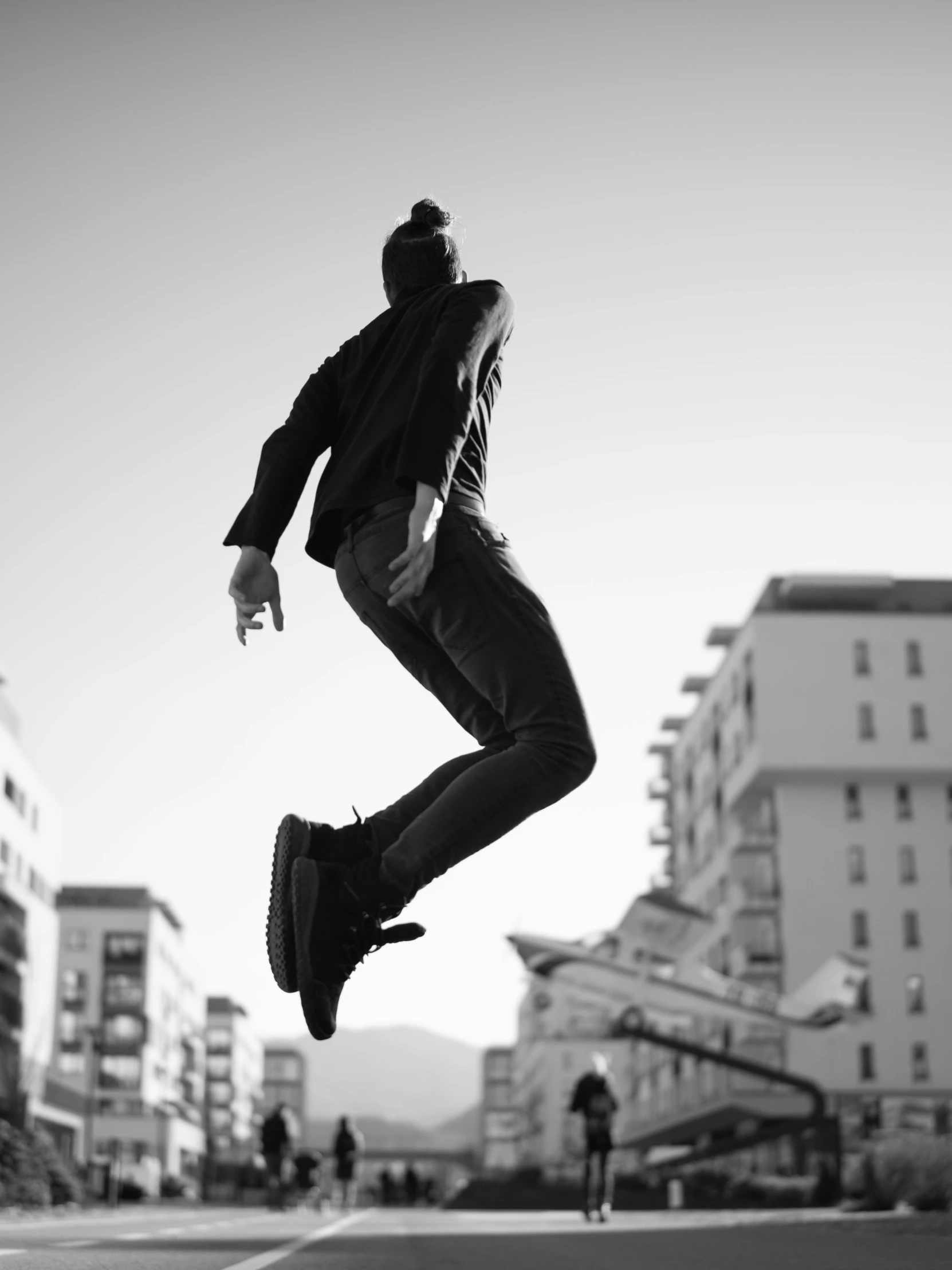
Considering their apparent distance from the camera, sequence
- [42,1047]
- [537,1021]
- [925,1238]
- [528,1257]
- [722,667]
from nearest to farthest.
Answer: [528,1257] → [925,1238] → [42,1047] → [722,667] → [537,1021]

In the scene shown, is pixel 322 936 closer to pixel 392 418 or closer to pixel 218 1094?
pixel 392 418

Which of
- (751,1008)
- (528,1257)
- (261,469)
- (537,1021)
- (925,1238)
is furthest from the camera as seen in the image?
(537,1021)

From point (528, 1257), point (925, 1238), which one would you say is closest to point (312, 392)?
point (528, 1257)

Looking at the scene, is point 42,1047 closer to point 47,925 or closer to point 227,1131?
point 47,925

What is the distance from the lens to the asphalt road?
16.6ft

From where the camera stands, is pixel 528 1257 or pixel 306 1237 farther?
pixel 306 1237

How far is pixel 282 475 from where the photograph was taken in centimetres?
429

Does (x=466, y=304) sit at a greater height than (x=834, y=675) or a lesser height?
lesser

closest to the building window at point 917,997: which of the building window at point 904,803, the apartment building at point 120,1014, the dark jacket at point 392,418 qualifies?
the building window at point 904,803

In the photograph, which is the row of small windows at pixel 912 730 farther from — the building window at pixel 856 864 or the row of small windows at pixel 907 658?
the building window at pixel 856 864

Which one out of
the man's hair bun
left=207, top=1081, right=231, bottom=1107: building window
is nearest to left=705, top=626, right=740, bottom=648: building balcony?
the man's hair bun

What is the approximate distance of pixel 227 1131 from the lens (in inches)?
6432

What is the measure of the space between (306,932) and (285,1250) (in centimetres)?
315

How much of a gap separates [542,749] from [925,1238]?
459 cm
